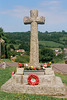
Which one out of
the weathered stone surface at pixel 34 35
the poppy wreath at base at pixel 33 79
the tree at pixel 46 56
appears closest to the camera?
the poppy wreath at base at pixel 33 79

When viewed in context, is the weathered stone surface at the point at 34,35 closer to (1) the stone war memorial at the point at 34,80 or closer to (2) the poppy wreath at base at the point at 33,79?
(1) the stone war memorial at the point at 34,80

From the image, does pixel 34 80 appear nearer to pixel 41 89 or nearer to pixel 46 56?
pixel 41 89

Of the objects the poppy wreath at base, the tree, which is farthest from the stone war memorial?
the tree

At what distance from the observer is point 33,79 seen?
25.6 ft

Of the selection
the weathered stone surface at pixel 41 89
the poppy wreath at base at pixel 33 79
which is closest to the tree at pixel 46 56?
the poppy wreath at base at pixel 33 79

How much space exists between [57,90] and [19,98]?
1777 mm

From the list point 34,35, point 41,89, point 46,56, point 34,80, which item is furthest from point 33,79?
point 46,56

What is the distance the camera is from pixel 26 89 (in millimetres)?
7367

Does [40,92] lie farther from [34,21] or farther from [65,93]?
[34,21]

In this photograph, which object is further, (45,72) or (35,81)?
(45,72)

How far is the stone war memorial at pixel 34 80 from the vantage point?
24.0ft

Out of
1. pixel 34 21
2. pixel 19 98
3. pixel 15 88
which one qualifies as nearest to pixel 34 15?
pixel 34 21

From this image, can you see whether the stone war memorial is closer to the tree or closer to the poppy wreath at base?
the poppy wreath at base

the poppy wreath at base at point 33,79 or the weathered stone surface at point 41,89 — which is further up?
the poppy wreath at base at point 33,79
